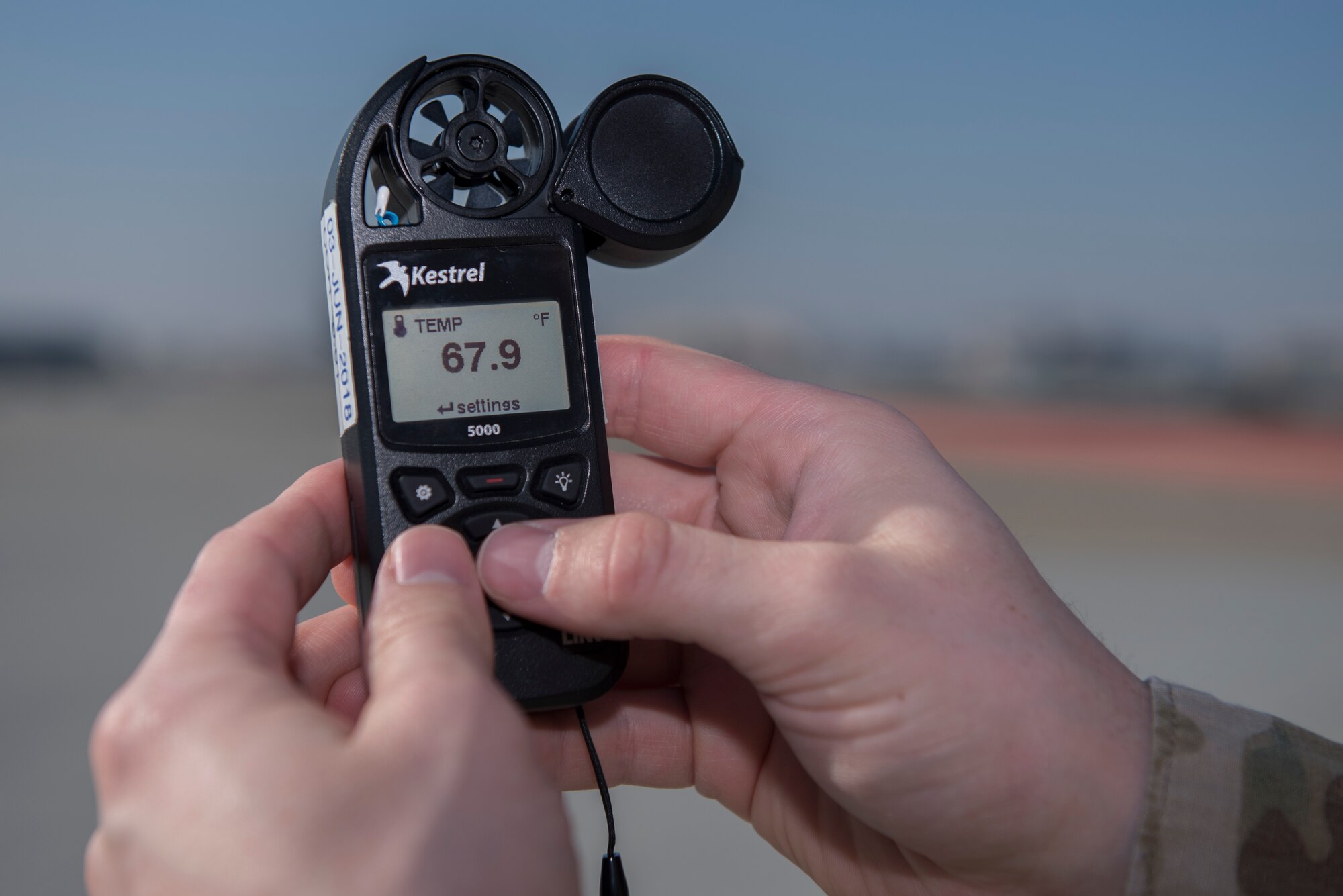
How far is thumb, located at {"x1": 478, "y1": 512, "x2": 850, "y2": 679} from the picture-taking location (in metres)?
1.00

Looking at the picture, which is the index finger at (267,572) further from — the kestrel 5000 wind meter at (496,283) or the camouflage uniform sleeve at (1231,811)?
the camouflage uniform sleeve at (1231,811)

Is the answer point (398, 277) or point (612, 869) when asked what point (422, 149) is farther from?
point (612, 869)

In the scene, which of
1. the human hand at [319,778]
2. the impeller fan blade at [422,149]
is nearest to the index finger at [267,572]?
the human hand at [319,778]

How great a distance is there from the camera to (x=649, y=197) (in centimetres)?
140

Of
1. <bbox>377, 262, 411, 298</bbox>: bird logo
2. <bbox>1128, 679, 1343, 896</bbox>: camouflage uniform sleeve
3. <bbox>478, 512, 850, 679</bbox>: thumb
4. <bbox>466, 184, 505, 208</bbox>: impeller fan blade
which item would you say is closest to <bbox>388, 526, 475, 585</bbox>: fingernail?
<bbox>478, 512, 850, 679</bbox>: thumb

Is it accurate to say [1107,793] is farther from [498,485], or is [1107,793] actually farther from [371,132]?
[371,132]

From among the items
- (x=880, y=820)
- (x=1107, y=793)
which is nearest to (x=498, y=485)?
(x=880, y=820)

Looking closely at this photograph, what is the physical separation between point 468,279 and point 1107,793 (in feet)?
3.32

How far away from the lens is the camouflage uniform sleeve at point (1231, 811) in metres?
1.12

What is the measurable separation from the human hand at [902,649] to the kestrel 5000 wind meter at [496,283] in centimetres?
17

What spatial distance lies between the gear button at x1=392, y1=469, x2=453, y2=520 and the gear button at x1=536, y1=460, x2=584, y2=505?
0.40 feet

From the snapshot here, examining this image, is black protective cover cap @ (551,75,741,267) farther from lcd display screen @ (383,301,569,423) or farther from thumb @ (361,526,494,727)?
thumb @ (361,526,494,727)

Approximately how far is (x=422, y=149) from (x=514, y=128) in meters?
0.14

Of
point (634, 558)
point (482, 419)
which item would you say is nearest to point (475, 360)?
point (482, 419)
